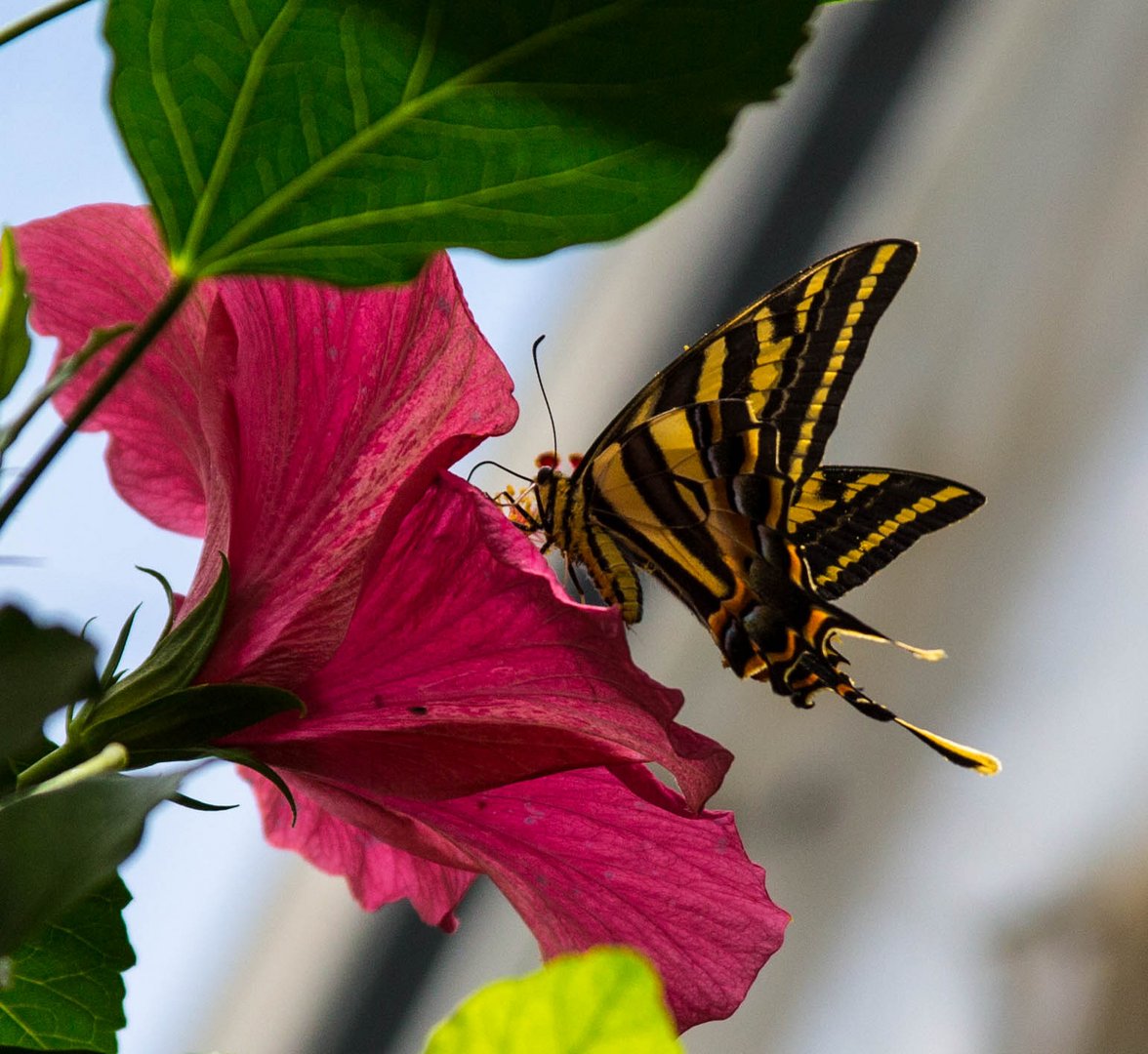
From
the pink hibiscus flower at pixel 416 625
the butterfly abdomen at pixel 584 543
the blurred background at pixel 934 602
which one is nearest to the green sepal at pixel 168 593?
the pink hibiscus flower at pixel 416 625

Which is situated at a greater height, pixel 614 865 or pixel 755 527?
pixel 755 527

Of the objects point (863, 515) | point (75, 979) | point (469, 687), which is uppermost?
point (863, 515)

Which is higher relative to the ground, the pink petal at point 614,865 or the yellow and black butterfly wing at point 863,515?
the yellow and black butterfly wing at point 863,515

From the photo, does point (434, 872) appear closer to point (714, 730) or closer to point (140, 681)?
point (140, 681)

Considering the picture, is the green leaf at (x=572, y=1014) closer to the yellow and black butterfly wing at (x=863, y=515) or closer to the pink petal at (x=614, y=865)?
the pink petal at (x=614, y=865)

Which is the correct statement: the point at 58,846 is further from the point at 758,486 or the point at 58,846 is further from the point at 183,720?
the point at 758,486

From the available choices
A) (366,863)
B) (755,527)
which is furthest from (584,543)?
(366,863)

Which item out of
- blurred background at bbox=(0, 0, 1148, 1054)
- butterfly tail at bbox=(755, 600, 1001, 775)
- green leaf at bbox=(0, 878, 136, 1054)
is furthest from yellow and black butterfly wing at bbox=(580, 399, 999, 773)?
blurred background at bbox=(0, 0, 1148, 1054)
